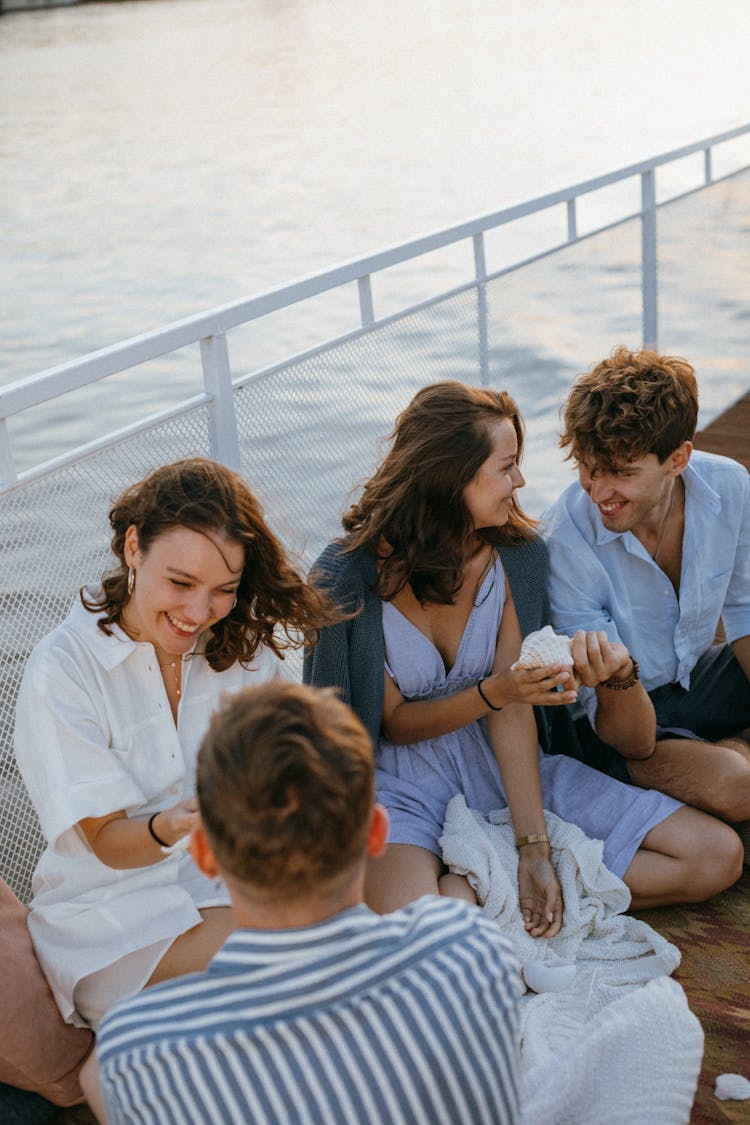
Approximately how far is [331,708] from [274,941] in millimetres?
235

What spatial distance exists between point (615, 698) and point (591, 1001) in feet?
1.98

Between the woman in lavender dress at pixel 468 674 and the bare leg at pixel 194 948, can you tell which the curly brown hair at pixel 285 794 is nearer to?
the bare leg at pixel 194 948

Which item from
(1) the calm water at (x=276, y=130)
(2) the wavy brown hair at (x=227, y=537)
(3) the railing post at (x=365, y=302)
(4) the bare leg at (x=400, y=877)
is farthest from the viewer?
(1) the calm water at (x=276, y=130)

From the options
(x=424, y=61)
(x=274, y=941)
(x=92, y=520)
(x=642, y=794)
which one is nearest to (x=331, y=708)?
(x=274, y=941)

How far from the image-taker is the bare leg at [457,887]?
2486 mm

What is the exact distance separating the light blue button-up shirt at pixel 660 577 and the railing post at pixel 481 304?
907mm

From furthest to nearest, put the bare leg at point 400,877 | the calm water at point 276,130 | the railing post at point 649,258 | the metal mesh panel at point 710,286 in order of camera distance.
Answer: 1. the calm water at point 276,130
2. the metal mesh panel at point 710,286
3. the railing post at point 649,258
4. the bare leg at point 400,877

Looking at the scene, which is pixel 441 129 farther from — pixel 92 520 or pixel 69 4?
pixel 92 520

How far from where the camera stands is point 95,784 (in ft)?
6.90

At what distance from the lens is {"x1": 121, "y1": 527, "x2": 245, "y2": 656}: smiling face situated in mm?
2160

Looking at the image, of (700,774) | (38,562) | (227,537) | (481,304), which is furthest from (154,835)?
(481,304)

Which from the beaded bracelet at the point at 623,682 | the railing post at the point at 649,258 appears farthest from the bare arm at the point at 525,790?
the railing post at the point at 649,258

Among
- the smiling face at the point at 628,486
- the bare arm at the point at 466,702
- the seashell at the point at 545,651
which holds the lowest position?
the bare arm at the point at 466,702

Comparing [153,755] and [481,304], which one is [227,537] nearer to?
[153,755]
